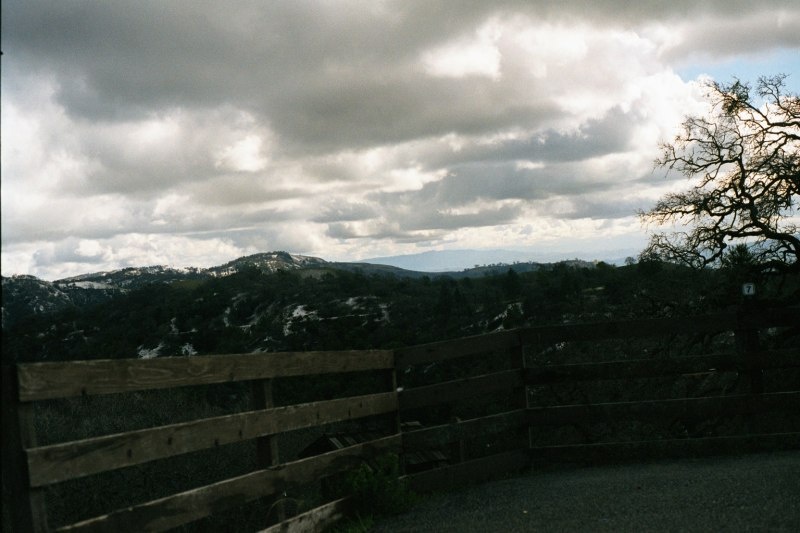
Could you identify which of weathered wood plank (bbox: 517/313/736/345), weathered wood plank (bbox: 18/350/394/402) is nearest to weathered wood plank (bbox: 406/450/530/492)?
weathered wood plank (bbox: 517/313/736/345)

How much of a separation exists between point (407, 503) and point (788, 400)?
436cm

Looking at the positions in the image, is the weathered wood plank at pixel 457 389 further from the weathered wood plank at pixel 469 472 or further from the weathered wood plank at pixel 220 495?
the weathered wood plank at pixel 220 495

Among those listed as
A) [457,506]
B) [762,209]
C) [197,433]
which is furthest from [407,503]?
[762,209]

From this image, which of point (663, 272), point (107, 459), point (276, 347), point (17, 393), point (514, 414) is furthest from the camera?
point (276, 347)

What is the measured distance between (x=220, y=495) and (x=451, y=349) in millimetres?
3458

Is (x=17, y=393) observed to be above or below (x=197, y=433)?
above

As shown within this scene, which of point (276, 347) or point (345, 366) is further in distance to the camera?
point (276, 347)

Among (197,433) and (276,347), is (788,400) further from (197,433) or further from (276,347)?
(276,347)

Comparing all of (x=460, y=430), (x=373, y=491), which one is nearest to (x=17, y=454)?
(x=373, y=491)

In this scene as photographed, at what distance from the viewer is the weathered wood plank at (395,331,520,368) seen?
26.2 ft

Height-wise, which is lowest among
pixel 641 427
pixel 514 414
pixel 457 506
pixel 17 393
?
pixel 641 427

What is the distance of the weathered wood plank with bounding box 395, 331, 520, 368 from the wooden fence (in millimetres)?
14

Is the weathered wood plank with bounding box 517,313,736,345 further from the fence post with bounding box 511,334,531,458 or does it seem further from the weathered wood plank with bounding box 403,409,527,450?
the weathered wood plank with bounding box 403,409,527,450

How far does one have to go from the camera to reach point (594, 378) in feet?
28.8
